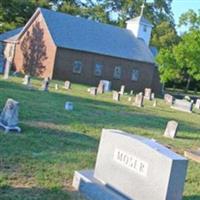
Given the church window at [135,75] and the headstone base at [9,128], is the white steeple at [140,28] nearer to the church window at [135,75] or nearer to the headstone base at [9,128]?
the church window at [135,75]

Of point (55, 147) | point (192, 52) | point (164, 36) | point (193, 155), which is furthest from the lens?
point (164, 36)

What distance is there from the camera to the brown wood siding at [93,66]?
43.3 m

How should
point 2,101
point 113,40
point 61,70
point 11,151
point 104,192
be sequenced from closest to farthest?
1. point 104,192
2. point 11,151
3. point 2,101
4. point 61,70
5. point 113,40

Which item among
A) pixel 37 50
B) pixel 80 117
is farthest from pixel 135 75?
pixel 80 117

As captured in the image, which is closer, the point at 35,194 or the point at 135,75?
the point at 35,194

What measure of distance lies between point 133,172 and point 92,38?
39.2 metres

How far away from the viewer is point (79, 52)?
1729 inches

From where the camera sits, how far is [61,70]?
43500 millimetres

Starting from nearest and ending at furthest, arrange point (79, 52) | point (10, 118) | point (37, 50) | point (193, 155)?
point (10, 118)
point (193, 155)
point (79, 52)
point (37, 50)

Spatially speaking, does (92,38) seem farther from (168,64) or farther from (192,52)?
(192,52)

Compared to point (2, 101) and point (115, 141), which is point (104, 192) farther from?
point (2, 101)

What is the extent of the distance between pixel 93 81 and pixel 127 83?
4.23 metres

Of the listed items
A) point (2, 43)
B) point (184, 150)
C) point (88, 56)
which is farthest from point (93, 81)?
point (184, 150)

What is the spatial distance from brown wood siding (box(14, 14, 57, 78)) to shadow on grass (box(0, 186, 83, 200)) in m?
35.4
